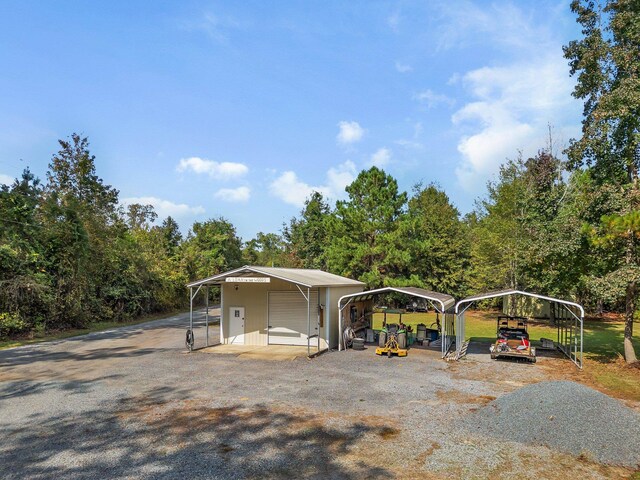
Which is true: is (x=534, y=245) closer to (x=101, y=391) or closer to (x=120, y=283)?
(x=101, y=391)

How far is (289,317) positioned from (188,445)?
37.5 feet

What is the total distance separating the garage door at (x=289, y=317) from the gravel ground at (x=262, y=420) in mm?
3429

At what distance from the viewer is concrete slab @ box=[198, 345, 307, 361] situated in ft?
52.7

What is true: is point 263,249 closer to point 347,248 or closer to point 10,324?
point 347,248

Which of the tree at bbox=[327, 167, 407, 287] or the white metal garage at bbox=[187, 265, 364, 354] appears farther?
the tree at bbox=[327, 167, 407, 287]

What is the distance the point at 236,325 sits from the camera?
19.3 meters

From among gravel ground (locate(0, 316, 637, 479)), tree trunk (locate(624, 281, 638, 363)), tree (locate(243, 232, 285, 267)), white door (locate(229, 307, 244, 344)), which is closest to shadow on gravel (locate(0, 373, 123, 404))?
gravel ground (locate(0, 316, 637, 479))

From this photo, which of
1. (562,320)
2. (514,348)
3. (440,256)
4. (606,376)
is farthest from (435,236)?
(606,376)

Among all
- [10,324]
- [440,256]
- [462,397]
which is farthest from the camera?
[440,256]

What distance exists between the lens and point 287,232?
60.0m

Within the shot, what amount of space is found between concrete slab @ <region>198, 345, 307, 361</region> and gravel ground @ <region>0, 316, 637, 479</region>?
3.05ft

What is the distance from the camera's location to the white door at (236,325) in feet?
63.1

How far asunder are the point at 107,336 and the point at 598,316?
35.7 metres

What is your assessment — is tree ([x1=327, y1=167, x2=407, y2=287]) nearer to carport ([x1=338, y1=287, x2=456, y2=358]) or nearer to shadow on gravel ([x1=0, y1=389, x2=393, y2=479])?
carport ([x1=338, y1=287, x2=456, y2=358])
